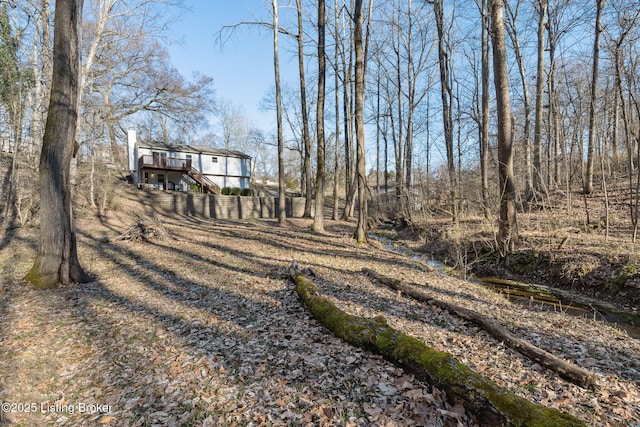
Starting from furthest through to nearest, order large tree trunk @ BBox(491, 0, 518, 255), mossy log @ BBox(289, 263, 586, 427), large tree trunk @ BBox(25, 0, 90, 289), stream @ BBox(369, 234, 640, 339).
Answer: large tree trunk @ BBox(491, 0, 518, 255)
large tree trunk @ BBox(25, 0, 90, 289)
stream @ BBox(369, 234, 640, 339)
mossy log @ BBox(289, 263, 586, 427)

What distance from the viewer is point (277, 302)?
19.0 ft

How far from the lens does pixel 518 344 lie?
4016mm

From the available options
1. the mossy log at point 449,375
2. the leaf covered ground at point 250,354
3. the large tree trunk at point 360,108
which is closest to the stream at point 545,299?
the leaf covered ground at point 250,354

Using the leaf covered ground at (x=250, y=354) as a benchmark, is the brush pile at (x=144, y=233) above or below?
above

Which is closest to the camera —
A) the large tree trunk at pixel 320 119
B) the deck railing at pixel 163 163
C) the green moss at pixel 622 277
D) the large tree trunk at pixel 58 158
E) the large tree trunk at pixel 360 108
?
the large tree trunk at pixel 58 158

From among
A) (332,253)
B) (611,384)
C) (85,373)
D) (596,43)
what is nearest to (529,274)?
(332,253)

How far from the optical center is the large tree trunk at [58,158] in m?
6.17

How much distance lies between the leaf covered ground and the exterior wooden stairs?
78.6 ft

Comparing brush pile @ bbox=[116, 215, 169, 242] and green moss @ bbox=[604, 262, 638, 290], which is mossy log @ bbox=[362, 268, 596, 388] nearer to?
green moss @ bbox=[604, 262, 638, 290]

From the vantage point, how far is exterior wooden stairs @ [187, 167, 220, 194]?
30.8 m

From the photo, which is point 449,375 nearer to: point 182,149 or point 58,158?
point 58,158

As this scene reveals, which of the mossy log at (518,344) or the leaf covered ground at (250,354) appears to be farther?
the mossy log at (518,344)

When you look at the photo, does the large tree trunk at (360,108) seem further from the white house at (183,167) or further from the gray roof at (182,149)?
the gray roof at (182,149)

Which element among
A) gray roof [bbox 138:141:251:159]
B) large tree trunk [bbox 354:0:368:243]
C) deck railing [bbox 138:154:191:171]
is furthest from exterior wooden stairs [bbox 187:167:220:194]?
large tree trunk [bbox 354:0:368:243]
